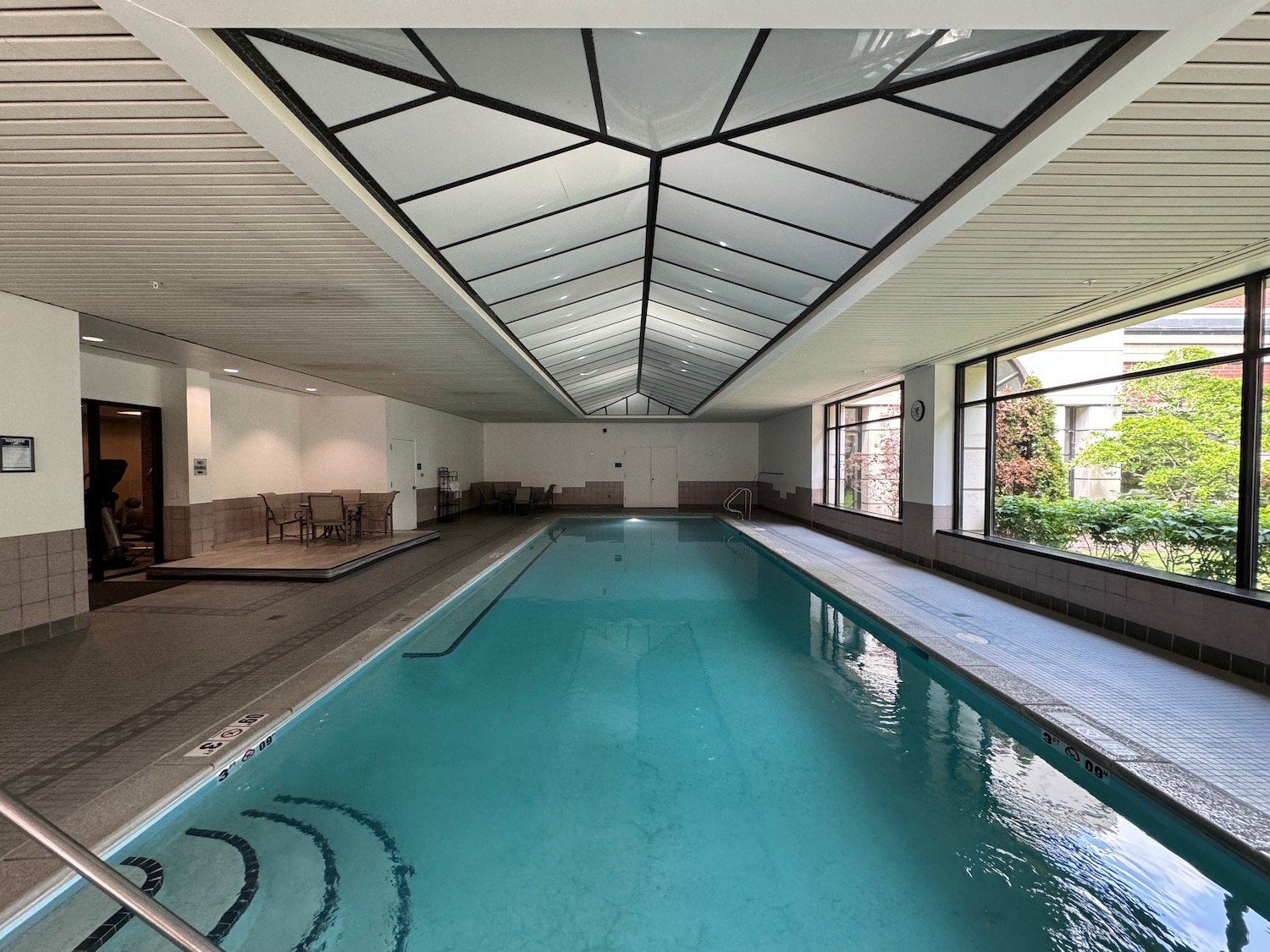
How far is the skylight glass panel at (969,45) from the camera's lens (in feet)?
6.11

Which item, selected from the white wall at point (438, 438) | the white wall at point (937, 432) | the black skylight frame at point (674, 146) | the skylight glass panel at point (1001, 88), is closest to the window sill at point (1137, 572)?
the white wall at point (937, 432)

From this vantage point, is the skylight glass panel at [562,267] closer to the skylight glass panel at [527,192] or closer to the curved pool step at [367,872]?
the skylight glass panel at [527,192]

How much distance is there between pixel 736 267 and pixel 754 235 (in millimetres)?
623

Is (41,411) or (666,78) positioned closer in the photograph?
(666,78)

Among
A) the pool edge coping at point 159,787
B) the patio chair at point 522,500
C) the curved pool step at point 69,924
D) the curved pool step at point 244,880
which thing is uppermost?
the patio chair at point 522,500

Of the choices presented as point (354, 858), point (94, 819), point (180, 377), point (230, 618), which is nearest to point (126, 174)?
point (94, 819)

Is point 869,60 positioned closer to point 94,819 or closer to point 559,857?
point 559,857

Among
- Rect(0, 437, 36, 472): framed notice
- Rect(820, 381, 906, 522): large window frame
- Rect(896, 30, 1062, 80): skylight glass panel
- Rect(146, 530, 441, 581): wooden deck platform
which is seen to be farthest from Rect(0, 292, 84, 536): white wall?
Rect(820, 381, 906, 522): large window frame

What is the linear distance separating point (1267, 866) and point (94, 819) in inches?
160

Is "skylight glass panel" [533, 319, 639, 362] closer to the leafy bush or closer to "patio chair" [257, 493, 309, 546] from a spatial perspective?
"patio chair" [257, 493, 309, 546]

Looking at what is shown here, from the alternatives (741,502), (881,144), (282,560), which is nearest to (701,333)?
(881,144)

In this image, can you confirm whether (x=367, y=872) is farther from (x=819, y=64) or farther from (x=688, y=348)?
(x=688, y=348)

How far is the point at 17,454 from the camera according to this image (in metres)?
4.23

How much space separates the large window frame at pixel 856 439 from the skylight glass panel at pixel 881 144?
5699mm
